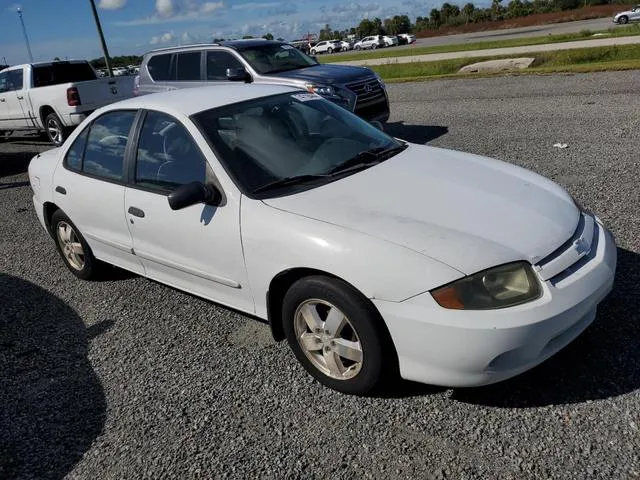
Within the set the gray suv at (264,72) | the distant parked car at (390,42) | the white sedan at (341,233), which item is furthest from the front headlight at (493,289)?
the distant parked car at (390,42)

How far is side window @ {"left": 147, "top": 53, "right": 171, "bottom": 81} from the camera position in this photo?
10273 mm

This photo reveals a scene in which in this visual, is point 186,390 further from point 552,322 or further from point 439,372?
point 552,322

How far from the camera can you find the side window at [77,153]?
177 inches

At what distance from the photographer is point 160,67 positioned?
34.1ft

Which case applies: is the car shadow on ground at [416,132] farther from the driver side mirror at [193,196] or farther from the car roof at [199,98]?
the driver side mirror at [193,196]

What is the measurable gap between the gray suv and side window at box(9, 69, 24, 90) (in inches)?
162

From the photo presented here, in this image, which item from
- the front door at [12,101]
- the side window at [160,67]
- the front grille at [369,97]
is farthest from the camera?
the front door at [12,101]

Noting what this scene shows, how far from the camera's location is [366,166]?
357 centimetres

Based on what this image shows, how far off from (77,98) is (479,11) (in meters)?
71.1

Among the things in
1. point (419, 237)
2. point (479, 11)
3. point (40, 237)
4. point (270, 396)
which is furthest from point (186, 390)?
point (479, 11)

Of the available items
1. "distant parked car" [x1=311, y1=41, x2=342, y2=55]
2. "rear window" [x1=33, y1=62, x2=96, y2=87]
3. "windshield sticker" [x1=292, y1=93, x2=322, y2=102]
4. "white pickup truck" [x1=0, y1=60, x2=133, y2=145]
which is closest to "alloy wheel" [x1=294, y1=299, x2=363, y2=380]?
"windshield sticker" [x1=292, y1=93, x2=322, y2=102]

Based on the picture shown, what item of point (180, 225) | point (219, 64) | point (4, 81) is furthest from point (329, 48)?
point (180, 225)

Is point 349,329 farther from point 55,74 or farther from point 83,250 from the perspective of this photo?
point 55,74

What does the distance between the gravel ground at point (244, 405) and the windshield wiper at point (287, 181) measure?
3.41 feet
